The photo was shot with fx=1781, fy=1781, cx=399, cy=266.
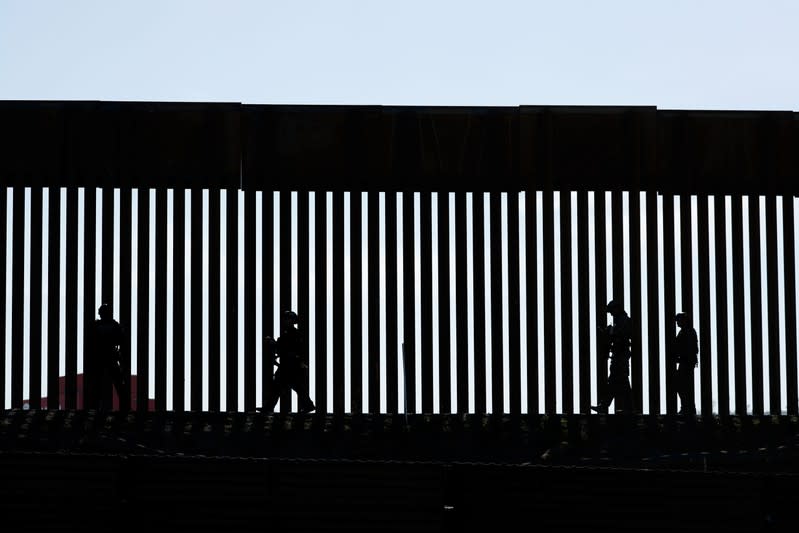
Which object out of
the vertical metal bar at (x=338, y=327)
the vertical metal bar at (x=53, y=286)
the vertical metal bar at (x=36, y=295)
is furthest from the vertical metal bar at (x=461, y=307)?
the vertical metal bar at (x=36, y=295)

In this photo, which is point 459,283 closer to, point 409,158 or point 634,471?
point 409,158

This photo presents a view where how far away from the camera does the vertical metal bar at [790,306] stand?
61.5ft

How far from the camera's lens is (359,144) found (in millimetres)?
18375

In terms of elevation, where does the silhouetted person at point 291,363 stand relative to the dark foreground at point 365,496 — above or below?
above

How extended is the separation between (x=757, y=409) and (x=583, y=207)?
111 inches

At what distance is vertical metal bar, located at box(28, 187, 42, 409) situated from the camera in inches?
723

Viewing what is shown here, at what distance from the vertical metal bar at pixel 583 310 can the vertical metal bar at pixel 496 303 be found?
2.69 ft

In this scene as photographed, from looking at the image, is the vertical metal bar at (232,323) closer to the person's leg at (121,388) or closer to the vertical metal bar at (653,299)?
the person's leg at (121,388)

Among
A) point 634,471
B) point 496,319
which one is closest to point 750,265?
point 496,319

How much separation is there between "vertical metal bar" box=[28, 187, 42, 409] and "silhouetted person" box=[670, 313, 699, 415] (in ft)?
21.4

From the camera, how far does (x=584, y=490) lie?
9906 millimetres

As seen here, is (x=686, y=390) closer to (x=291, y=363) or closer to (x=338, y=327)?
(x=338, y=327)

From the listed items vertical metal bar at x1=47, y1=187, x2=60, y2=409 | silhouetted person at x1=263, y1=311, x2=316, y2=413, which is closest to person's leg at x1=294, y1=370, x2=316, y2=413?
silhouetted person at x1=263, y1=311, x2=316, y2=413

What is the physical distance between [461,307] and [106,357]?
368cm
